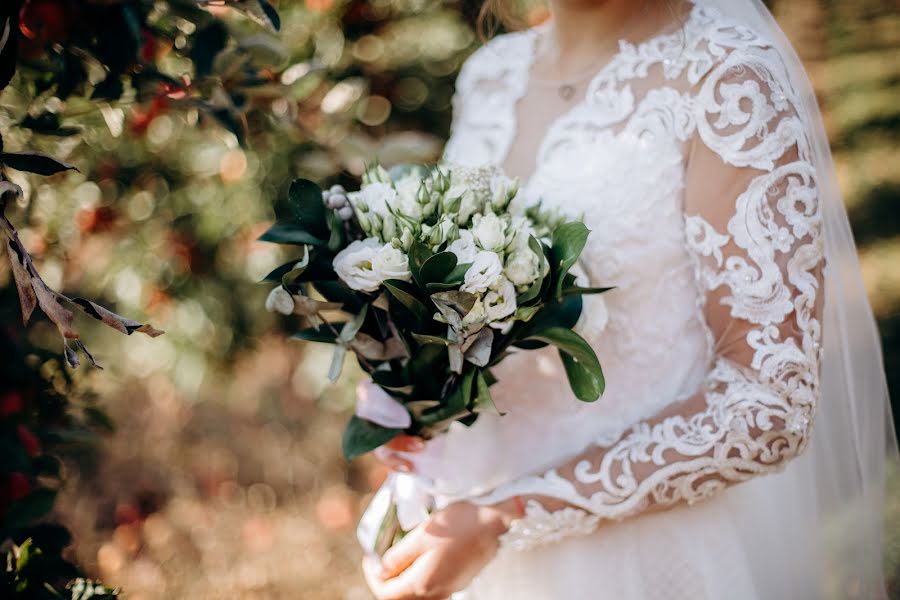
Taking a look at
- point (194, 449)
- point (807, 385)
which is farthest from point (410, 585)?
point (194, 449)

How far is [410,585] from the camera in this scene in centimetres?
131

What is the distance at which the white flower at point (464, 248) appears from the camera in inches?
42.0

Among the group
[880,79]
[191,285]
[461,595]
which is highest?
[880,79]

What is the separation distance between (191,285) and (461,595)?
1481 mm

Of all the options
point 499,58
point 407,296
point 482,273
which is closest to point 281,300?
point 407,296

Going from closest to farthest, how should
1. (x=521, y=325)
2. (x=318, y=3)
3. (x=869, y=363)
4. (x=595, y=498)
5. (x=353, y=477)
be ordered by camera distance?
(x=521, y=325) → (x=595, y=498) → (x=869, y=363) → (x=318, y=3) → (x=353, y=477)

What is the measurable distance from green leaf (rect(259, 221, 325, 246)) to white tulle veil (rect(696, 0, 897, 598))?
1.03 m

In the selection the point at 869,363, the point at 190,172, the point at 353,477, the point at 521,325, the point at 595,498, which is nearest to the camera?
the point at 521,325

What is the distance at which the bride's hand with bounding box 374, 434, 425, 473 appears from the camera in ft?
4.46

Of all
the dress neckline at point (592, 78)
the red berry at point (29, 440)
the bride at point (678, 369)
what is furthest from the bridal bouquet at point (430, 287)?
the red berry at point (29, 440)

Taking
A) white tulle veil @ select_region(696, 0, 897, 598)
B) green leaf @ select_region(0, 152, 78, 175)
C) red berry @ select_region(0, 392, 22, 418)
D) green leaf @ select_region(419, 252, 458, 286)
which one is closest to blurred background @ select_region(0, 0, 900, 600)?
red berry @ select_region(0, 392, 22, 418)

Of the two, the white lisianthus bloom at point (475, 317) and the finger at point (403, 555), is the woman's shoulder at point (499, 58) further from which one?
the finger at point (403, 555)

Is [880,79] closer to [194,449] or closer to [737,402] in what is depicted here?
[737,402]

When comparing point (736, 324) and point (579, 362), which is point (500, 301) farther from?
point (736, 324)
